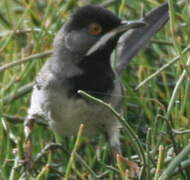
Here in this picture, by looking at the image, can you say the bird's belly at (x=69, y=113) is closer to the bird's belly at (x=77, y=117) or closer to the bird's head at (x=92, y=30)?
the bird's belly at (x=77, y=117)

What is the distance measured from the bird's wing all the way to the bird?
0.21 m

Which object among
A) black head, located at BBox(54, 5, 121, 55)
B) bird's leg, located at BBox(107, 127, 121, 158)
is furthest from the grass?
black head, located at BBox(54, 5, 121, 55)

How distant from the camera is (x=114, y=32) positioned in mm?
3789

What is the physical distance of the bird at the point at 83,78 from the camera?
375cm

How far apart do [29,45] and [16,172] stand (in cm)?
148

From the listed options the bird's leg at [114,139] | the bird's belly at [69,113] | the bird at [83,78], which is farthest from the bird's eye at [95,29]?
the bird's leg at [114,139]

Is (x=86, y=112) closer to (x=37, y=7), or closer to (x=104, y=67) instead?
(x=104, y=67)

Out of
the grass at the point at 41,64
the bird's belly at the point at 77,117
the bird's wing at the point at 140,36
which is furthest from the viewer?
the bird's wing at the point at 140,36

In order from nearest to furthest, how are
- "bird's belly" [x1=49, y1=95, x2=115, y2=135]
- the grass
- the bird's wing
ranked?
the grass < "bird's belly" [x1=49, y1=95, x2=115, y2=135] < the bird's wing

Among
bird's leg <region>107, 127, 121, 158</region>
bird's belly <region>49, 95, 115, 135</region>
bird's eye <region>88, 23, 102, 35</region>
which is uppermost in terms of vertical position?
bird's eye <region>88, 23, 102, 35</region>

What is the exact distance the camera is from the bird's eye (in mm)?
3807

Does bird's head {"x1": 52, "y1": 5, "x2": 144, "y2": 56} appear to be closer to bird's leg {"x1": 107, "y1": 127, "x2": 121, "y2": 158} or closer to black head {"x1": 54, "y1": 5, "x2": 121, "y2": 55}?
black head {"x1": 54, "y1": 5, "x2": 121, "y2": 55}

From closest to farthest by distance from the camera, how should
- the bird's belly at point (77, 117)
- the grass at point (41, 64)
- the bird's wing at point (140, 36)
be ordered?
the grass at point (41, 64) < the bird's belly at point (77, 117) < the bird's wing at point (140, 36)

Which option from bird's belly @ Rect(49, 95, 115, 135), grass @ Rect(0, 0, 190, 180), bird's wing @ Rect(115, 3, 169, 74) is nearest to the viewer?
Answer: grass @ Rect(0, 0, 190, 180)
